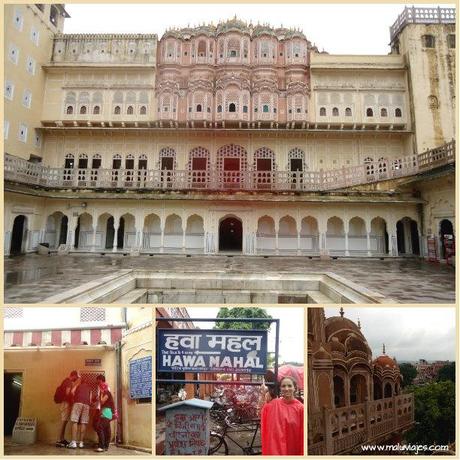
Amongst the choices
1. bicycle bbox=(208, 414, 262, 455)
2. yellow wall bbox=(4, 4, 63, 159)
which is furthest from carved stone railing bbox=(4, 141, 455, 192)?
bicycle bbox=(208, 414, 262, 455)

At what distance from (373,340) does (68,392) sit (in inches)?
142

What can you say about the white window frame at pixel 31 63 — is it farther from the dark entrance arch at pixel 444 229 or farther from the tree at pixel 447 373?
the tree at pixel 447 373

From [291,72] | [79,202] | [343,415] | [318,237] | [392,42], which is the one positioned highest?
[392,42]

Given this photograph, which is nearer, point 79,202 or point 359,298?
point 359,298

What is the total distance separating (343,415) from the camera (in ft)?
14.0

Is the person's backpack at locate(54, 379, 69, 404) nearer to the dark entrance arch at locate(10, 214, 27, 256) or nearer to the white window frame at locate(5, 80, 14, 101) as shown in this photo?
the dark entrance arch at locate(10, 214, 27, 256)

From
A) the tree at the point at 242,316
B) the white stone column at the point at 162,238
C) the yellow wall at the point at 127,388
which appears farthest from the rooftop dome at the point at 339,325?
the white stone column at the point at 162,238

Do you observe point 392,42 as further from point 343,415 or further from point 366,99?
point 343,415

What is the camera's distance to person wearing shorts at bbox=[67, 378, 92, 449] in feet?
14.0

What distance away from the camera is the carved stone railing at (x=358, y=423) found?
4.07 meters

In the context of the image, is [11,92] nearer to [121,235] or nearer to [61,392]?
[121,235]

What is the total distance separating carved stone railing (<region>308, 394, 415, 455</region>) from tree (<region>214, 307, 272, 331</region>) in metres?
1.10

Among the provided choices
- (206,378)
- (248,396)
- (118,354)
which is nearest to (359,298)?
(248,396)

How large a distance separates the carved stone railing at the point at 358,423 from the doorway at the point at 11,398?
3489mm
